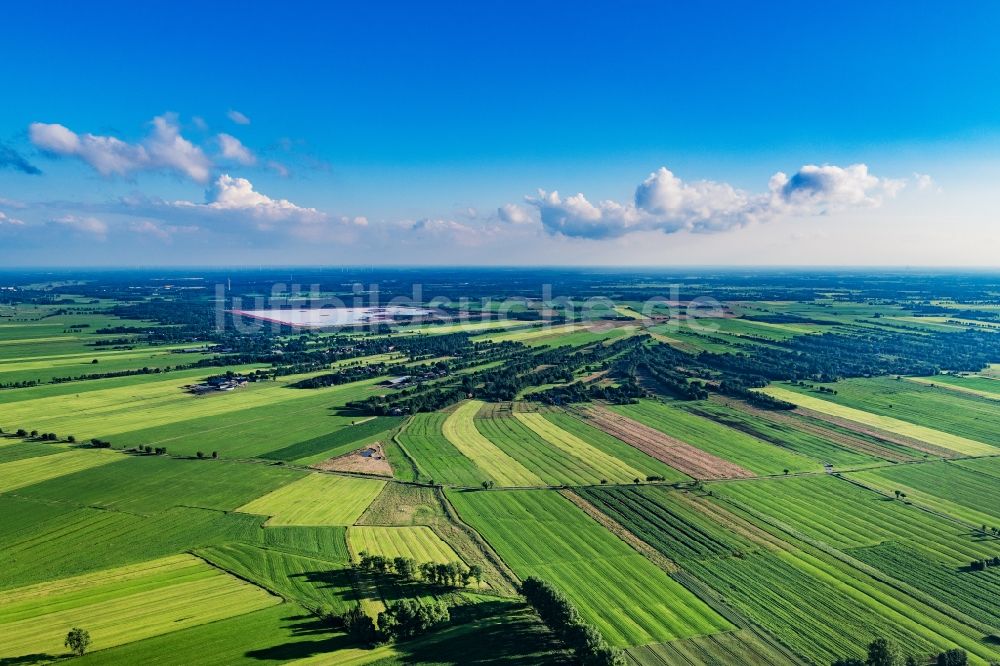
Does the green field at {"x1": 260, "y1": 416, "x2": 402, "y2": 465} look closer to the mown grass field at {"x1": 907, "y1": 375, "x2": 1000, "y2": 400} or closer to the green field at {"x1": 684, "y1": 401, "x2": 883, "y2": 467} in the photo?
the green field at {"x1": 684, "y1": 401, "x2": 883, "y2": 467}

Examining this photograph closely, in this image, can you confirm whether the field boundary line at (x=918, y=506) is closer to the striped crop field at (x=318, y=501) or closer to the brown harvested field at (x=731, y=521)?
the brown harvested field at (x=731, y=521)

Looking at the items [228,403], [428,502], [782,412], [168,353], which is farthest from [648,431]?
[168,353]

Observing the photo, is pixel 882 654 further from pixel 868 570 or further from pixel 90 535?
pixel 90 535

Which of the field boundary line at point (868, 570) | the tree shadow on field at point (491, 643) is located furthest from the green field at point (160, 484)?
the field boundary line at point (868, 570)

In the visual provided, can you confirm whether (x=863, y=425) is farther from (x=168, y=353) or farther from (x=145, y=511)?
(x=168, y=353)

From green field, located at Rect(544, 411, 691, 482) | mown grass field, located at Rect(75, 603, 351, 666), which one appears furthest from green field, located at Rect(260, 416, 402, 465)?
mown grass field, located at Rect(75, 603, 351, 666)

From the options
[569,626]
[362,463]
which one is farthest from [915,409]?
[362,463]

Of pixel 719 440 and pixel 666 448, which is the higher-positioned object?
pixel 719 440

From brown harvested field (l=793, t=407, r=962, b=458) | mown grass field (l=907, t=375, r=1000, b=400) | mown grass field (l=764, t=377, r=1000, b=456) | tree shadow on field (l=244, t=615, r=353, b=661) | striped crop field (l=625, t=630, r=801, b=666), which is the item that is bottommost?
striped crop field (l=625, t=630, r=801, b=666)
